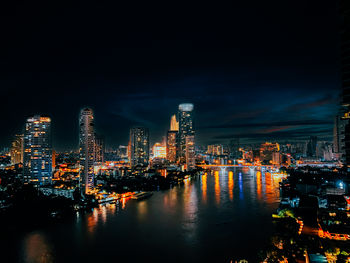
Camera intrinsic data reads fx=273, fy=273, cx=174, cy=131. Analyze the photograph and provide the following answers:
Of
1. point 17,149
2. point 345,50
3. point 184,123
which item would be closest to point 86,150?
point 345,50

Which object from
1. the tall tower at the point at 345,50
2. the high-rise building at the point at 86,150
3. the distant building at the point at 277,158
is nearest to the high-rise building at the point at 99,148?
the high-rise building at the point at 86,150

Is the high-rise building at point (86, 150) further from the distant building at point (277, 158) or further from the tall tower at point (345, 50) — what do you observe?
the distant building at point (277, 158)

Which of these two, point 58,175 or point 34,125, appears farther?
point 58,175

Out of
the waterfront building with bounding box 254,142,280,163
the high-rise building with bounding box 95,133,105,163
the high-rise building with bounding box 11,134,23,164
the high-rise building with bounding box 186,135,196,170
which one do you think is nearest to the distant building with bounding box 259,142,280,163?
the waterfront building with bounding box 254,142,280,163

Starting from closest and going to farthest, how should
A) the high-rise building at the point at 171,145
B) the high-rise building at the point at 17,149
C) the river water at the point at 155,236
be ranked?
the river water at the point at 155,236
the high-rise building at the point at 17,149
the high-rise building at the point at 171,145

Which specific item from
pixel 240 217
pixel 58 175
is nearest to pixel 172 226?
pixel 240 217

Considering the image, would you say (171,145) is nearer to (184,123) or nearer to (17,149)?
(184,123)

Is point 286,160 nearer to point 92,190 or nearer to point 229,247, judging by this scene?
point 92,190
